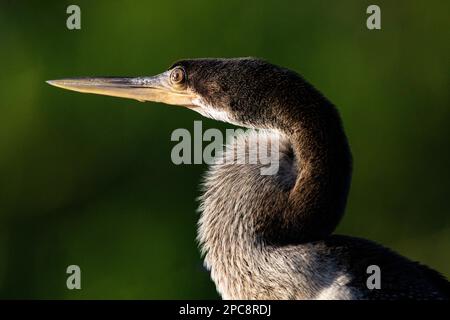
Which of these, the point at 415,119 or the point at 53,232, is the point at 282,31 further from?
the point at 53,232

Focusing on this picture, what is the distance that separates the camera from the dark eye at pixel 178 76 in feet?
13.8

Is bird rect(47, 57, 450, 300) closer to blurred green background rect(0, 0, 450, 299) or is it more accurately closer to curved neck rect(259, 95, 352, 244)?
curved neck rect(259, 95, 352, 244)

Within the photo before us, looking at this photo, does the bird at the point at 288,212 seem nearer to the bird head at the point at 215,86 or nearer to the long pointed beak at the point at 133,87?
the bird head at the point at 215,86

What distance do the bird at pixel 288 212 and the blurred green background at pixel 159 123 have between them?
2.77 meters

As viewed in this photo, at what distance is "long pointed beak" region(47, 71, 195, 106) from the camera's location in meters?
4.31

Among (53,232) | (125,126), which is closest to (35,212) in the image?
(53,232)

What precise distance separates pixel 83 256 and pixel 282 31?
2030 millimetres

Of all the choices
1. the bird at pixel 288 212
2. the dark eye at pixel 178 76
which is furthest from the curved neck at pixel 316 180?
the dark eye at pixel 178 76

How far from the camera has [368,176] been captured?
709 cm

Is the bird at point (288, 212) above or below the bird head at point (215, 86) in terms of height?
below

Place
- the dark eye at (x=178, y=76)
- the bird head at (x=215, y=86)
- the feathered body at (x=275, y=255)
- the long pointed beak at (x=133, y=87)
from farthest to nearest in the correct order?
1. the long pointed beak at (x=133, y=87)
2. the dark eye at (x=178, y=76)
3. the bird head at (x=215, y=86)
4. the feathered body at (x=275, y=255)

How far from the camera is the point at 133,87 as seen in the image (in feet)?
14.5

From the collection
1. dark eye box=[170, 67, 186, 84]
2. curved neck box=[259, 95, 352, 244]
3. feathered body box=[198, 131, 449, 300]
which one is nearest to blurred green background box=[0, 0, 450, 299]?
dark eye box=[170, 67, 186, 84]

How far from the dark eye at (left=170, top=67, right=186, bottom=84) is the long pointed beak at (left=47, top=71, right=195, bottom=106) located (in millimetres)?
46
